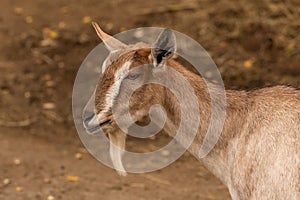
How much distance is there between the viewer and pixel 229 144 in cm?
536

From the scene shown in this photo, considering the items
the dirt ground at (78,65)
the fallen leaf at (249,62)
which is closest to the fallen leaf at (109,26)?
the dirt ground at (78,65)

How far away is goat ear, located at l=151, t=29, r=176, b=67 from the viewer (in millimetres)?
5102

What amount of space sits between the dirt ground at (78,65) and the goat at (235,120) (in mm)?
1926

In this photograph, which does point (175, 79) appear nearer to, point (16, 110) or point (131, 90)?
point (131, 90)

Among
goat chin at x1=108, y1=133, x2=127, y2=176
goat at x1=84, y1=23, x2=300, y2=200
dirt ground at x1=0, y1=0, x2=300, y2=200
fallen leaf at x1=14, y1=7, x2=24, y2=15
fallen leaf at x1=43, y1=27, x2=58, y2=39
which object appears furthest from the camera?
fallen leaf at x1=14, y1=7, x2=24, y2=15

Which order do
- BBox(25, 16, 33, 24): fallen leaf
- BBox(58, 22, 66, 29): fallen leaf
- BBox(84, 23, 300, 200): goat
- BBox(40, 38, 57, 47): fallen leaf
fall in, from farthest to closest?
1. BBox(25, 16, 33, 24): fallen leaf
2. BBox(58, 22, 66, 29): fallen leaf
3. BBox(40, 38, 57, 47): fallen leaf
4. BBox(84, 23, 300, 200): goat

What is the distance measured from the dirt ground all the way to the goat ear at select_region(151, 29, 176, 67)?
234 centimetres

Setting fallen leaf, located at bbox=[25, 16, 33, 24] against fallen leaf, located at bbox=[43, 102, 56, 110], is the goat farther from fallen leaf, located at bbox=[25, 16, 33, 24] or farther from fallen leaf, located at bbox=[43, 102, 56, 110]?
fallen leaf, located at bbox=[25, 16, 33, 24]

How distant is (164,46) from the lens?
16.9 ft

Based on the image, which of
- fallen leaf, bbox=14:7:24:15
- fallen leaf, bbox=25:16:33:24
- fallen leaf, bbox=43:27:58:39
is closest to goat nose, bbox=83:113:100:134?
fallen leaf, bbox=43:27:58:39

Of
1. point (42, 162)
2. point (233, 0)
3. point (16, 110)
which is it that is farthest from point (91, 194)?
point (233, 0)

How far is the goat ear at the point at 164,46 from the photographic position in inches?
201

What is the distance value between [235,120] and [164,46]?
76cm

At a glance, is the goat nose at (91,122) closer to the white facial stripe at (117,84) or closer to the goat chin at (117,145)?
the white facial stripe at (117,84)
